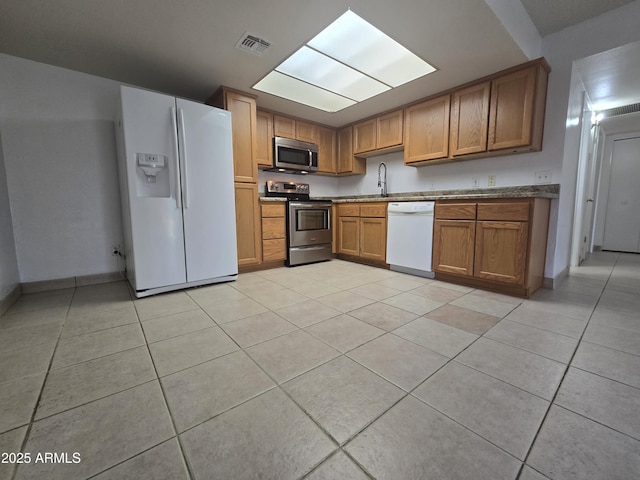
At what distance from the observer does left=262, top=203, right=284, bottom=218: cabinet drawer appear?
328 cm

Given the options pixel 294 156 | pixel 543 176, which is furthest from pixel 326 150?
pixel 543 176

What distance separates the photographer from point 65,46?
2162 millimetres

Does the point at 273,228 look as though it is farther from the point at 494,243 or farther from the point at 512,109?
the point at 512,109

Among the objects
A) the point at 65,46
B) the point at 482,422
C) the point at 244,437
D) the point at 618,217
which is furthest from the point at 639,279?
the point at 65,46

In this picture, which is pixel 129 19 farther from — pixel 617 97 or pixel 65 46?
pixel 617 97

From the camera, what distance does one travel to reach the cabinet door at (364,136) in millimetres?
3789

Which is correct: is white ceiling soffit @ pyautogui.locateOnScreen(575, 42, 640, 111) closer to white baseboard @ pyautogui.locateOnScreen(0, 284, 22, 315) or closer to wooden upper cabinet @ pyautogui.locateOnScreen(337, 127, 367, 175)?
wooden upper cabinet @ pyautogui.locateOnScreen(337, 127, 367, 175)

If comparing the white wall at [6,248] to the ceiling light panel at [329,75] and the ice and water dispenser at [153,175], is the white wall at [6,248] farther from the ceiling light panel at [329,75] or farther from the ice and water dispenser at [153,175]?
the ceiling light panel at [329,75]

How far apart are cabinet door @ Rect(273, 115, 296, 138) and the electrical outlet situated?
9.70 feet

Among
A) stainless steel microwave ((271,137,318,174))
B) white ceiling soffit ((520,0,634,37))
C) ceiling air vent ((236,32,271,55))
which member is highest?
white ceiling soffit ((520,0,634,37))

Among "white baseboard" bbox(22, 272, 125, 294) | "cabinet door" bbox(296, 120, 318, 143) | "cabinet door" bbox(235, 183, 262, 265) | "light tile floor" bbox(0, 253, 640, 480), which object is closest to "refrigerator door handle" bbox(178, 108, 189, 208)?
"cabinet door" bbox(235, 183, 262, 265)

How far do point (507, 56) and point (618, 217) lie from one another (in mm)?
4516

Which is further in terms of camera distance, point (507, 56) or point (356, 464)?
point (507, 56)

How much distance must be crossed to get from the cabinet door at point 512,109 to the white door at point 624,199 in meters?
4.01
